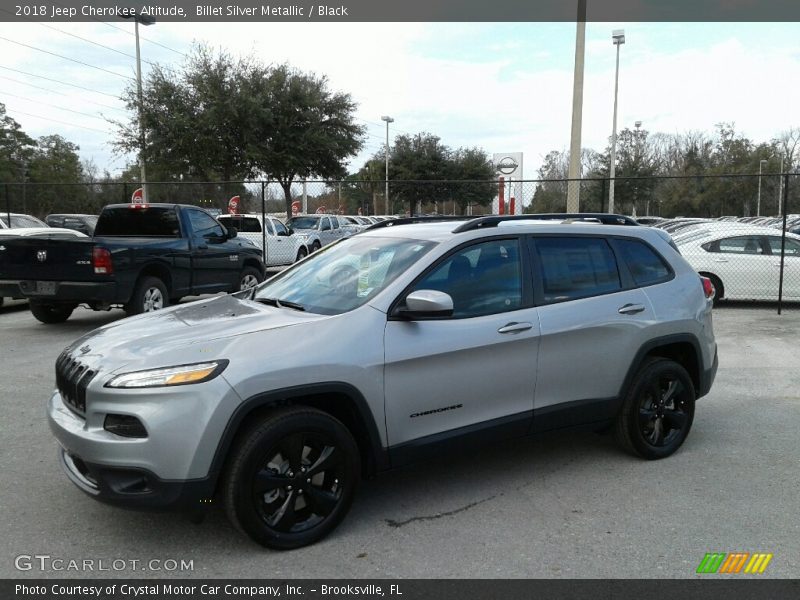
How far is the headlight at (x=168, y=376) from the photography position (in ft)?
10.7

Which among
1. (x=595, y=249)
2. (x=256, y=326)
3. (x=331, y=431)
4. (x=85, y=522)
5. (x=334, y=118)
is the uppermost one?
(x=334, y=118)

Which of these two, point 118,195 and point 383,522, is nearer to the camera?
point 383,522

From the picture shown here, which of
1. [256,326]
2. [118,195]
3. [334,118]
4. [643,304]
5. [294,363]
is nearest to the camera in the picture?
[294,363]

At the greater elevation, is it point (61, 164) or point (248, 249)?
point (61, 164)

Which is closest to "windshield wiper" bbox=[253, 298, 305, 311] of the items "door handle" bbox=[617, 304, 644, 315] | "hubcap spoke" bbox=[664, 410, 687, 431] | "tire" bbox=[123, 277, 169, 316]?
"door handle" bbox=[617, 304, 644, 315]

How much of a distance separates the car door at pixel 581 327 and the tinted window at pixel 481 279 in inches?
6.9

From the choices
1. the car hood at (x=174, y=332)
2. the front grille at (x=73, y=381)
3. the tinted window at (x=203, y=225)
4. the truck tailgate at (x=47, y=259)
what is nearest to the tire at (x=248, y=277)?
the tinted window at (x=203, y=225)

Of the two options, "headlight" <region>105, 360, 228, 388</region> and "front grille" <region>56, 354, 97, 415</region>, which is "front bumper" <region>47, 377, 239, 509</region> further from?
"front grille" <region>56, 354, 97, 415</region>

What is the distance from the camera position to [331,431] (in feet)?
11.6

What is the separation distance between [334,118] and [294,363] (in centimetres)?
2649

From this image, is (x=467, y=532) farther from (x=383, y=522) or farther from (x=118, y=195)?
(x=118, y=195)

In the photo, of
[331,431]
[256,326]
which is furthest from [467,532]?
[256,326]

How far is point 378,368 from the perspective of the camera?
12.1 feet

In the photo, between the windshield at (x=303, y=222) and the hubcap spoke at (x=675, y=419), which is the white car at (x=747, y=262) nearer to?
the hubcap spoke at (x=675, y=419)
